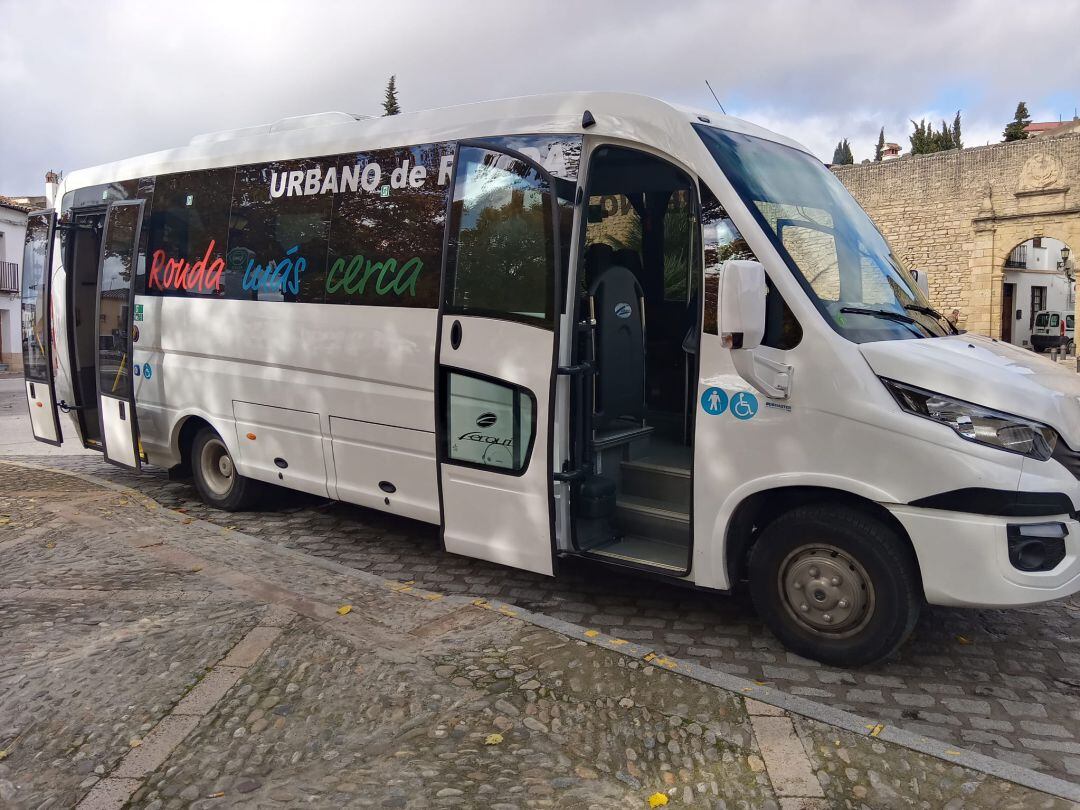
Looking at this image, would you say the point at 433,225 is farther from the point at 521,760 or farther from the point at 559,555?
the point at 521,760

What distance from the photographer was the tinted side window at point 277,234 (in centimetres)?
619

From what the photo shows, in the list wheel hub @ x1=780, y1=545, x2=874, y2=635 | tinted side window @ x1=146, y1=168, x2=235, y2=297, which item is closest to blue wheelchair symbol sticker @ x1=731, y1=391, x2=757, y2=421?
wheel hub @ x1=780, y1=545, x2=874, y2=635

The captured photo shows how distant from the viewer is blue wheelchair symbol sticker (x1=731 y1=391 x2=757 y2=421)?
4.16 meters

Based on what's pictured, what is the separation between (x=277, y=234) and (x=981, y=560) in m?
5.16

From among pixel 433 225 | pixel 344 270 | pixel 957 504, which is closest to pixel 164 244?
pixel 344 270

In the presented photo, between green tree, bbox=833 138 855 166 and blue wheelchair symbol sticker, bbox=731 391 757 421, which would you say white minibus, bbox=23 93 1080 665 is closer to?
blue wheelchair symbol sticker, bbox=731 391 757 421

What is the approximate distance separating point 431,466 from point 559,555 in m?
1.10

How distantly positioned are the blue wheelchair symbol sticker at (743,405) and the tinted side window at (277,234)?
3242 millimetres

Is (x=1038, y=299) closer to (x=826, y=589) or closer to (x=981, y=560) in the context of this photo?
(x=826, y=589)

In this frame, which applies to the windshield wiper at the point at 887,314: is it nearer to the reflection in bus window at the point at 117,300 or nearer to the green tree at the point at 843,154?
the reflection in bus window at the point at 117,300

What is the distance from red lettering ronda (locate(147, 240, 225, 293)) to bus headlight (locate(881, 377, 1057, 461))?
17.6ft

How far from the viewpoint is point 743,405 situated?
4.20m

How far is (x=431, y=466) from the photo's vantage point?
18.0ft

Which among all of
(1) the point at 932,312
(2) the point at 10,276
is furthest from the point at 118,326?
(2) the point at 10,276
